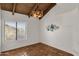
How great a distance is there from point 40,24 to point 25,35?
1.05 feet

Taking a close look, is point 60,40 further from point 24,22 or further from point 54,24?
point 24,22

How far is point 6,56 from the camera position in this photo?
163 centimetres

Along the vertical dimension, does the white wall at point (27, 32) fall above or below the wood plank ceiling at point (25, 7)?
below

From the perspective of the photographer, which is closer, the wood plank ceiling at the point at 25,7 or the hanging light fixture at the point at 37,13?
the wood plank ceiling at the point at 25,7

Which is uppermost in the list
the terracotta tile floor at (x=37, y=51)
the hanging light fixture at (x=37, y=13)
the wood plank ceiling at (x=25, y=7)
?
the wood plank ceiling at (x=25, y=7)

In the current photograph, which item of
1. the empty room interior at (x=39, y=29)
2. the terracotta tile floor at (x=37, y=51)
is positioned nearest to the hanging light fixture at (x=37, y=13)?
the empty room interior at (x=39, y=29)

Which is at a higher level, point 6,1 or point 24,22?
point 6,1

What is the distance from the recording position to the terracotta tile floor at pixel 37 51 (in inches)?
66.6

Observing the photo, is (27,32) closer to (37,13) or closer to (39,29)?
(39,29)

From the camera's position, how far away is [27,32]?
1.77 meters

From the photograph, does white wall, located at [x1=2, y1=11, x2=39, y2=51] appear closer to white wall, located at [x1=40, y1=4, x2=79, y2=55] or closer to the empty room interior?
the empty room interior

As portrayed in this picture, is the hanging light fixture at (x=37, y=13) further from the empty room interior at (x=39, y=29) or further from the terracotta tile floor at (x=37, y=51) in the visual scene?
the terracotta tile floor at (x=37, y=51)

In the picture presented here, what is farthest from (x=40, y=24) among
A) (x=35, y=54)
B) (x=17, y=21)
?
(x=35, y=54)

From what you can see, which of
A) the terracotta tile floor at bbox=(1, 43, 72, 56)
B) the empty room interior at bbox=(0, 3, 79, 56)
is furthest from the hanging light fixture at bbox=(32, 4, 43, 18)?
the terracotta tile floor at bbox=(1, 43, 72, 56)
